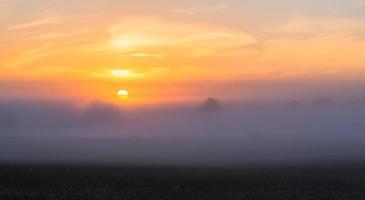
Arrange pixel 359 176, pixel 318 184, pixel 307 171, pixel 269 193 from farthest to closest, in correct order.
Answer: pixel 307 171, pixel 359 176, pixel 318 184, pixel 269 193

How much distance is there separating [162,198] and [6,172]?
2454cm

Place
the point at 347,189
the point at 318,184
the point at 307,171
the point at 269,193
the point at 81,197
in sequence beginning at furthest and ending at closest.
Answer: the point at 307,171, the point at 318,184, the point at 347,189, the point at 269,193, the point at 81,197

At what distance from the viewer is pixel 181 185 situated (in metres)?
49.6

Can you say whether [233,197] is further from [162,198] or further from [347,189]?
[347,189]

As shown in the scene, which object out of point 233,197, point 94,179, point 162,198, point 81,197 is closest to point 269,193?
point 233,197

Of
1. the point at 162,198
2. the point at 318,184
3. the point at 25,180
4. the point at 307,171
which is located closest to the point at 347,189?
the point at 318,184

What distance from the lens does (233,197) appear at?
40.3 metres

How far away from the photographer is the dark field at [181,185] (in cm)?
4091

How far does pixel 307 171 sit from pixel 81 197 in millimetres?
32500

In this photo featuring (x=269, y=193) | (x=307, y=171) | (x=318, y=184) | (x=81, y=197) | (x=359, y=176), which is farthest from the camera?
(x=307, y=171)

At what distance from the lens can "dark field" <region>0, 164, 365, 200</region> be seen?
40906 mm

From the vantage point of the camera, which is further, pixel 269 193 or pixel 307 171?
pixel 307 171

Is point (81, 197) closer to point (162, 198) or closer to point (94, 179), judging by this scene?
point (162, 198)

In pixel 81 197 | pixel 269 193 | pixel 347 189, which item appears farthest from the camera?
pixel 347 189
